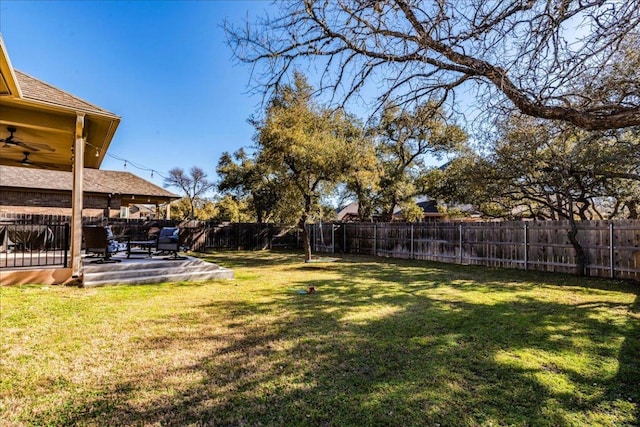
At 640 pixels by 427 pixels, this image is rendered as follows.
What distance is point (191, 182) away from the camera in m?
33.0

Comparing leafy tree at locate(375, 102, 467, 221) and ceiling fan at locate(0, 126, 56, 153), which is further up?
leafy tree at locate(375, 102, 467, 221)

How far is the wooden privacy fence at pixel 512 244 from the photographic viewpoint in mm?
8773

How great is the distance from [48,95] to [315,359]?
24.4ft

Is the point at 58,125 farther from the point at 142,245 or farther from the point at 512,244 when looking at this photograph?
the point at 512,244

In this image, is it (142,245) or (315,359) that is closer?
(315,359)

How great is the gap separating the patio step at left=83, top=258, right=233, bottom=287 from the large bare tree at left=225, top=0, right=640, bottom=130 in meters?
5.58

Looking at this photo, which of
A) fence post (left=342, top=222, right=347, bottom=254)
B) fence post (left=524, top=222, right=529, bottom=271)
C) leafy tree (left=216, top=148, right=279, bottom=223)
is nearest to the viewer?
fence post (left=524, top=222, right=529, bottom=271)

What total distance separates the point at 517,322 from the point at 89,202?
2135cm

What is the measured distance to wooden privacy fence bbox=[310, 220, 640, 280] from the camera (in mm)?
8773

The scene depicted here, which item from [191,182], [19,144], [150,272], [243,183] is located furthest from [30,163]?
[191,182]

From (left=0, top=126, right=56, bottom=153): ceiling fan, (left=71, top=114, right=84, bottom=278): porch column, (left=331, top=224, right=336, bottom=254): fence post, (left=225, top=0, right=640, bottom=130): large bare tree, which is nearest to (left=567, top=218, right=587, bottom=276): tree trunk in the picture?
(left=225, top=0, right=640, bottom=130): large bare tree

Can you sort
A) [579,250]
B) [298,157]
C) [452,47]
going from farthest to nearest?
1. [298,157]
2. [579,250]
3. [452,47]

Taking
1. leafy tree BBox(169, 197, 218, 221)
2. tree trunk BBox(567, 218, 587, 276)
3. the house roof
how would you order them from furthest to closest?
1. leafy tree BBox(169, 197, 218, 221)
2. the house roof
3. tree trunk BBox(567, 218, 587, 276)

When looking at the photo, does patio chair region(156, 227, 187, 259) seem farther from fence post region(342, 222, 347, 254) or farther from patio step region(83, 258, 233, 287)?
fence post region(342, 222, 347, 254)
